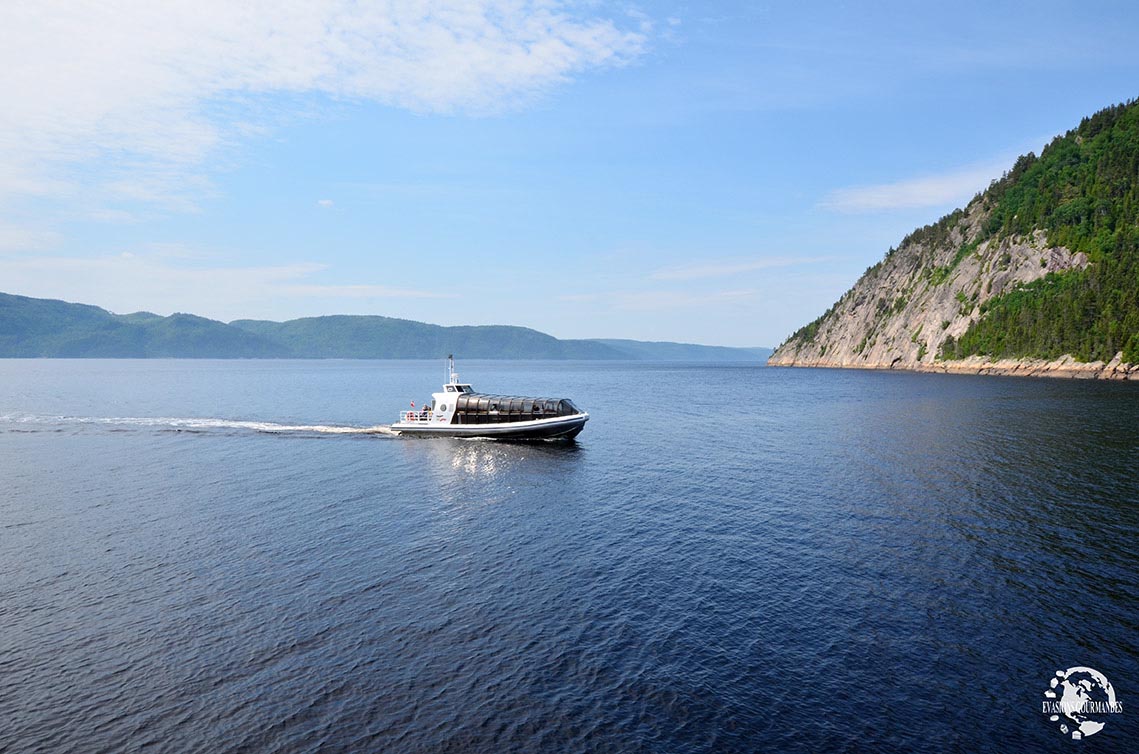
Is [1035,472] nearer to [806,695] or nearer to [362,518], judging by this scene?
[806,695]

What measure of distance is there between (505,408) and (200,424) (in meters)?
50.7

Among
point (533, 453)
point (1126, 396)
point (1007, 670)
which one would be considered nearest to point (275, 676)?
point (1007, 670)

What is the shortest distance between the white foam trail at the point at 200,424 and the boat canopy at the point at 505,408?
1168 centimetres

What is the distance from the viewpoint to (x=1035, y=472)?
55062 millimetres

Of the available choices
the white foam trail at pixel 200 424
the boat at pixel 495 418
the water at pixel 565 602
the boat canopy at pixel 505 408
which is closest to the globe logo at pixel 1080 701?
the water at pixel 565 602

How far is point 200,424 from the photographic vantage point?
9469 cm

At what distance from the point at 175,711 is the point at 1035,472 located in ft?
218

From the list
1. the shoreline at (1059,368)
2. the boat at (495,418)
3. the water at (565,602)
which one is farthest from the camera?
the shoreline at (1059,368)

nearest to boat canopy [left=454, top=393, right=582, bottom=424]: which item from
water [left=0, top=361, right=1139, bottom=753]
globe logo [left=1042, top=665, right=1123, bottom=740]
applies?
water [left=0, top=361, right=1139, bottom=753]

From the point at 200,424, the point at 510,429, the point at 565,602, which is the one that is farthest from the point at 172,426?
the point at 565,602

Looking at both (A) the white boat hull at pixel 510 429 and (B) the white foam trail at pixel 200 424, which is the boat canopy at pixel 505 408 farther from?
(B) the white foam trail at pixel 200 424

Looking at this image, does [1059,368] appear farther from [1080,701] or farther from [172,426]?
[172,426]

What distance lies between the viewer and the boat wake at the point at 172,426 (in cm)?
8888

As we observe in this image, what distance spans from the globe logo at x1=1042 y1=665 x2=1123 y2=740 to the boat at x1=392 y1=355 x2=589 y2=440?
197 ft
